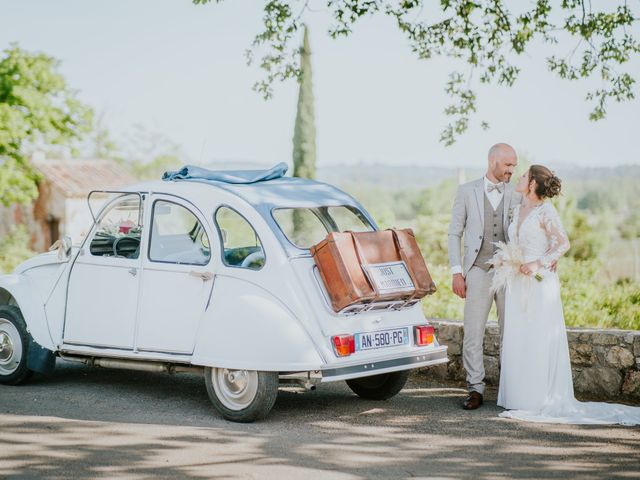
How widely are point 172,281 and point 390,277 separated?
6.15 ft

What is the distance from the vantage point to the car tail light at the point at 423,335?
8.02 meters

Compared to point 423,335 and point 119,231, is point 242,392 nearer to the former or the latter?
point 423,335

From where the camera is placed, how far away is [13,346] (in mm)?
9148

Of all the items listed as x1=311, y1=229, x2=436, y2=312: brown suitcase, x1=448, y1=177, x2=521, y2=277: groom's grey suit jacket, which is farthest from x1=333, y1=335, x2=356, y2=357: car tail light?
x1=448, y1=177, x2=521, y2=277: groom's grey suit jacket

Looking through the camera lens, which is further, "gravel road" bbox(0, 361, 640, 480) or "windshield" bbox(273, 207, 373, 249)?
"windshield" bbox(273, 207, 373, 249)

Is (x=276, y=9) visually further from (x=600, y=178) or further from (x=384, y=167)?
(x=384, y=167)

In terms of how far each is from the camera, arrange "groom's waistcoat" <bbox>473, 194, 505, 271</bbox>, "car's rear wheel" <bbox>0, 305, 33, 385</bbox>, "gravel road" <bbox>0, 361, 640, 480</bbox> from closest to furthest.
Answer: "gravel road" <bbox>0, 361, 640, 480</bbox> → "groom's waistcoat" <bbox>473, 194, 505, 271</bbox> → "car's rear wheel" <bbox>0, 305, 33, 385</bbox>

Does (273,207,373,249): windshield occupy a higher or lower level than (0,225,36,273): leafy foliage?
higher

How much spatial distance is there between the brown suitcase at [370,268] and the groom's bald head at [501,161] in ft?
3.21

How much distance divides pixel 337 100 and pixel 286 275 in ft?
268

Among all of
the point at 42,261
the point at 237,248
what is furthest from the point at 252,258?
the point at 42,261

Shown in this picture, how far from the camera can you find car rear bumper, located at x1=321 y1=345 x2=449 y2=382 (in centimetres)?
724

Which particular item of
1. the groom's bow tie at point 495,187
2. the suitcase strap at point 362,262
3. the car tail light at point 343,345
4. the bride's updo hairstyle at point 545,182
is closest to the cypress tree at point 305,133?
the groom's bow tie at point 495,187

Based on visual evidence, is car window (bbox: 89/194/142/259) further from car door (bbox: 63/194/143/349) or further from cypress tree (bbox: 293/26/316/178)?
cypress tree (bbox: 293/26/316/178)
